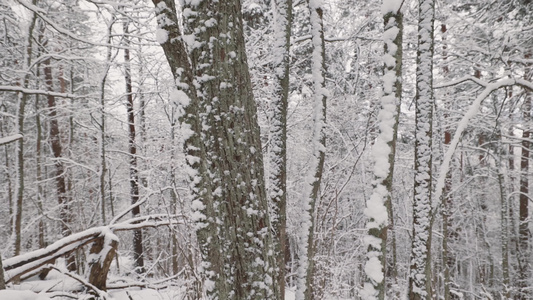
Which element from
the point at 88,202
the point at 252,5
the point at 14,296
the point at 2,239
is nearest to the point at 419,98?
the point at 252,5

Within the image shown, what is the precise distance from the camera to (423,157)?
149 inches

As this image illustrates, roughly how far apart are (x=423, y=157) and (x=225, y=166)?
3.14m

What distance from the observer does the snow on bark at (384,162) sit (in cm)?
275

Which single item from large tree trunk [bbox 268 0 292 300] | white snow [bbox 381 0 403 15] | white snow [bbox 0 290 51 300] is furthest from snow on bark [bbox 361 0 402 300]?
white snow [bbox 0 290 51 300]

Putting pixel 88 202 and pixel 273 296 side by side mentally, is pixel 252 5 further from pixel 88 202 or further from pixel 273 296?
pixel 88 202

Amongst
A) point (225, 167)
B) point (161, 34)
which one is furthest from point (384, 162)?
point (161, 34)

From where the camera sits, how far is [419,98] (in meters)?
3.82

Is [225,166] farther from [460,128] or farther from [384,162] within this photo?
[460,128]

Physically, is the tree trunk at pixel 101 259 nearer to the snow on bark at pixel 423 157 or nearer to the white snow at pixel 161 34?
the white snow at pixel 161 34

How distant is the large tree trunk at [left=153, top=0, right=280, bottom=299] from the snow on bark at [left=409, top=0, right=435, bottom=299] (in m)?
2.84

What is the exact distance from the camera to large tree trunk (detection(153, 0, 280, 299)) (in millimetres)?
1657

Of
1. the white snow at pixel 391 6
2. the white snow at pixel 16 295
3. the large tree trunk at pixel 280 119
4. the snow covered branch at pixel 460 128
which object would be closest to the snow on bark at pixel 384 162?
the white snow at pixel 391 6

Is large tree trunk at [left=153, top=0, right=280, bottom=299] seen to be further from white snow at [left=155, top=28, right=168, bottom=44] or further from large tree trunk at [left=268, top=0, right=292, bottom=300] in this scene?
large tree trunk at [left=268, top=0, right=292, bottom=300]

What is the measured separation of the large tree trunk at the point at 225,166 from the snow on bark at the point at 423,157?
284 centimetres
